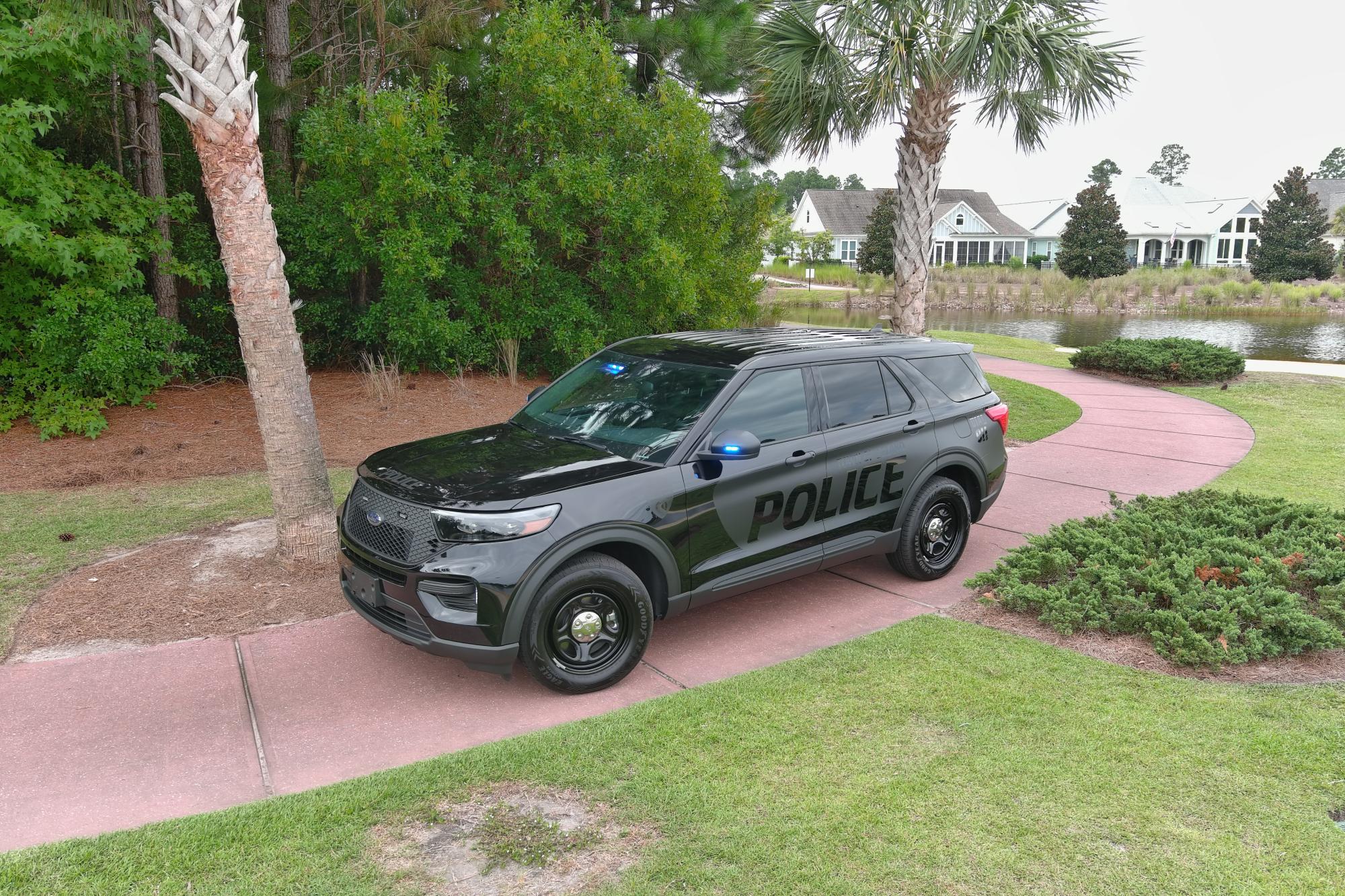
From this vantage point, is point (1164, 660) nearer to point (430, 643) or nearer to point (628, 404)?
point (628, 404)

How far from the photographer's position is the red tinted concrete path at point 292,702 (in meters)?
3.98

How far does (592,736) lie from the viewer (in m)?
4.32

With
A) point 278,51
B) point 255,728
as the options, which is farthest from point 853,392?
point 278,51

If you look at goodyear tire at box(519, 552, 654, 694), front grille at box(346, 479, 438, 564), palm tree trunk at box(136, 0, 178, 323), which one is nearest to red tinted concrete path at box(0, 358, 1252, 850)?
goodyear tire at box(519, 552, 654, 694)

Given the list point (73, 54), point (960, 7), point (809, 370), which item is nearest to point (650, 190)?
point (960, 7)

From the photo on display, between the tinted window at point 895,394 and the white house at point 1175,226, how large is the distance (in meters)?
62.6

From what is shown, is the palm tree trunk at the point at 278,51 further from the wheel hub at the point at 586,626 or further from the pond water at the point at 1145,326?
the pond water at the point at 1145,326

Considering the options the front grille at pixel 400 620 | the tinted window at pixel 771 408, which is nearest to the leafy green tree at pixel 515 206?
the tinted window at pixel 771 408

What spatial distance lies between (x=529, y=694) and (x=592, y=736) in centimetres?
66

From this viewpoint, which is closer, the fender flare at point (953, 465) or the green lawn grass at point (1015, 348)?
the fender flare at point (953, 465)

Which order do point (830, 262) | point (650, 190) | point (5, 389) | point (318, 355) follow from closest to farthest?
1. point (5, 389)
2. point (650, 190)
3. point (318, 355)
4. point (830, 262)

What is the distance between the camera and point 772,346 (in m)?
6.00

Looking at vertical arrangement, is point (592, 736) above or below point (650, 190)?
below

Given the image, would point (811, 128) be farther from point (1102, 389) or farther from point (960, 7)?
point (1102, 389)
